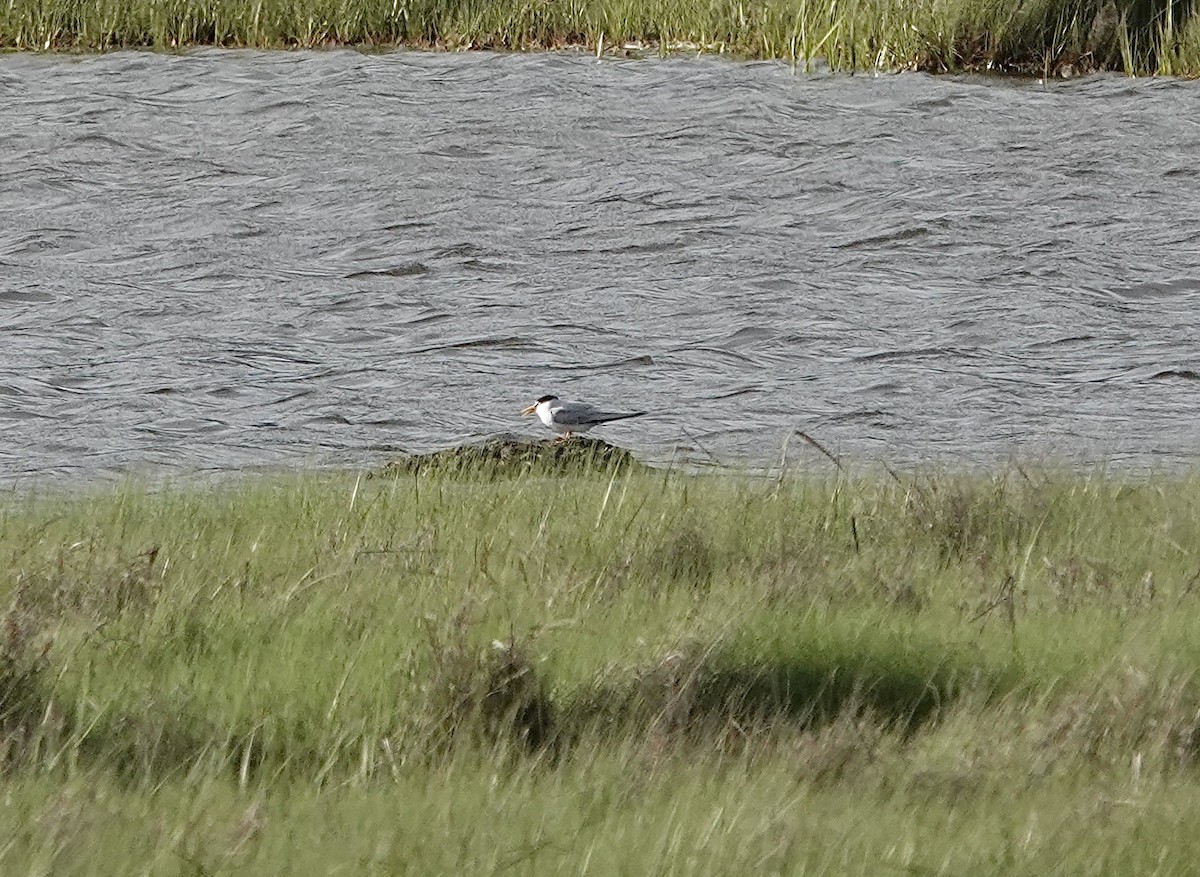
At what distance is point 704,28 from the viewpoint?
1839cm

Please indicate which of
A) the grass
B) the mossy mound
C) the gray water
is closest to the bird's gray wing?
the gray water

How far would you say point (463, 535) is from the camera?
244 inches

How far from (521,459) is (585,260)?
5887mm

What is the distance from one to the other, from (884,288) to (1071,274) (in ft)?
4.09

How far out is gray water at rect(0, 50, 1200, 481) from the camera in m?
9.69

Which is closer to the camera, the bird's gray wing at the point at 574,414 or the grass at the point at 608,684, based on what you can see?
the grass at the point at 608,684

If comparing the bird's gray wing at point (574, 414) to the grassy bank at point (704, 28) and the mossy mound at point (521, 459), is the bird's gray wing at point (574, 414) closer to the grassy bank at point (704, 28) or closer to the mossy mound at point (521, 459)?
the mossy mound at point (521, 459)

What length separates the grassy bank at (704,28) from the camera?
56.5ft

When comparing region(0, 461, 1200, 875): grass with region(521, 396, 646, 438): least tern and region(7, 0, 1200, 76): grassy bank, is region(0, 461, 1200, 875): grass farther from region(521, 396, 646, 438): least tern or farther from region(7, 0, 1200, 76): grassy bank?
region(7, 0, 1200, 76): grassy bank

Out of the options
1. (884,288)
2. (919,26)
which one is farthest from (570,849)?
(919,26)

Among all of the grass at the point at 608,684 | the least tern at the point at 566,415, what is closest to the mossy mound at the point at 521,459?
the least tern at the point at 566,415

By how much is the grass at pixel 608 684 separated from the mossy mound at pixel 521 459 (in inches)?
34.7

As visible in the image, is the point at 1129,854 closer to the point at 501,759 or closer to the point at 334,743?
the point at 501,759

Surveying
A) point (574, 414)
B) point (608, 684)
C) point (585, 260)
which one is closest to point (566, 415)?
point (574, 414)
